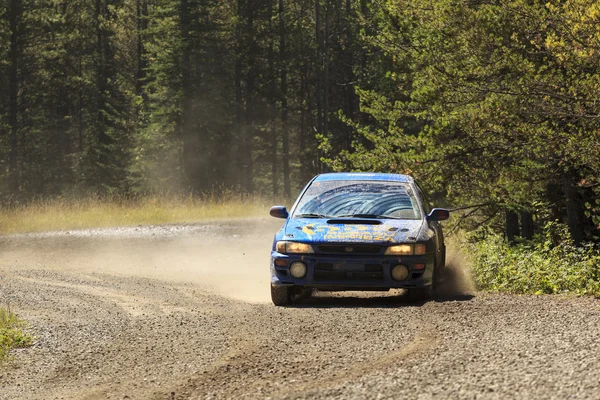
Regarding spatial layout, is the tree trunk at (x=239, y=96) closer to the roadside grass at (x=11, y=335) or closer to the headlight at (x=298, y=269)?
the headlight at (x=298, y=269)

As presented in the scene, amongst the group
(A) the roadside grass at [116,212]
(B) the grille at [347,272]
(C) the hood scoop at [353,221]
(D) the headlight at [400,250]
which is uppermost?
(C) the hood scoop at [353,221]

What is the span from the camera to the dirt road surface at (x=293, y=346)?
23.0 feet

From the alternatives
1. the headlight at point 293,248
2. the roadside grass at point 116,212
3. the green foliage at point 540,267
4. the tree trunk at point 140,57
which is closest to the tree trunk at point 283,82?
the tree trunk at point 140,57

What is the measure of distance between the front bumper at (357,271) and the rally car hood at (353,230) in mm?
224

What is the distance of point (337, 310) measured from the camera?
448 inches

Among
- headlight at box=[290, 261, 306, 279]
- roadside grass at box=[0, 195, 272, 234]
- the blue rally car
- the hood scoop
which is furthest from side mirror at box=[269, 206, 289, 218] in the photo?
roadside grass at box=[0, 195, 272, 234]

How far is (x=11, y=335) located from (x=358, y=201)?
16.1 ft

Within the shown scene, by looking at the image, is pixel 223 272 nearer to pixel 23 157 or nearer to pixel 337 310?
pixel 337 310

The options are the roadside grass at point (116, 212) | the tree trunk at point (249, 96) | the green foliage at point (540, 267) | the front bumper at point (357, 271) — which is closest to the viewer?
the front bumper at point (357, 271)

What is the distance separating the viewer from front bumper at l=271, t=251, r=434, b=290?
39.4 feet

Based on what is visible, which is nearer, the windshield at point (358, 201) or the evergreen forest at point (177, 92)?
the windshield at point (358, 201)

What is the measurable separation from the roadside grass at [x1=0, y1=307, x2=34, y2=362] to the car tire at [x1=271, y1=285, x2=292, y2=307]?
311 cm

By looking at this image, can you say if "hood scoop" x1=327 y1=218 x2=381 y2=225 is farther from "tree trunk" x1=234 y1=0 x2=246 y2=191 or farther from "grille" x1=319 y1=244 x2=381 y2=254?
"tree trunk" x1=234 y1=0 x2=246 y2=191

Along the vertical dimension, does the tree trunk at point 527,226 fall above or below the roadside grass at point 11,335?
below
